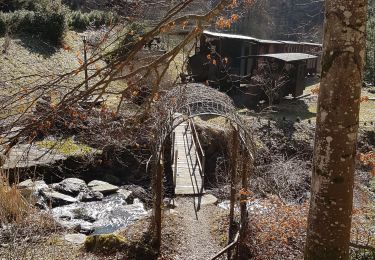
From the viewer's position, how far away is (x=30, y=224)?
8.91 meters

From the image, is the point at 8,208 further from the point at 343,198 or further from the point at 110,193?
the point at 343,198

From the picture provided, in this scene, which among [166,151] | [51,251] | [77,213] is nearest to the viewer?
[51,251]

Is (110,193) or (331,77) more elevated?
(331,77)

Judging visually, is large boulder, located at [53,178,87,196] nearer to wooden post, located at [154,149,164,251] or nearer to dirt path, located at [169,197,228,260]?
dirt path, located at [169,197,228,260]

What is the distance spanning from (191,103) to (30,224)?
4459 mm

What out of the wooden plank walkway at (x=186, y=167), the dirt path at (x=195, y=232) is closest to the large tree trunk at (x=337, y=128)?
the dirt path at (x=195, y=232)

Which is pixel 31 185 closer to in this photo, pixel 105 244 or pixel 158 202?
pixel 105 244

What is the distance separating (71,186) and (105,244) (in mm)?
5506

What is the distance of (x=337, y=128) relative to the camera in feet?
10.2

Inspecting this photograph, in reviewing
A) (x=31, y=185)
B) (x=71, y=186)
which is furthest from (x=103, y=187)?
(x=31, y=185)

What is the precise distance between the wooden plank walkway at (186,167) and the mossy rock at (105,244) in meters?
3.81

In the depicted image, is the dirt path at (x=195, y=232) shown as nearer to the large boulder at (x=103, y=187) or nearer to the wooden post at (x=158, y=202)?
the wooden post at (x=158, y=202)

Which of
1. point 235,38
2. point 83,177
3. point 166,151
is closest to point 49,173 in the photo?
point 83,177

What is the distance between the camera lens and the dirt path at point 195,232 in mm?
8930
